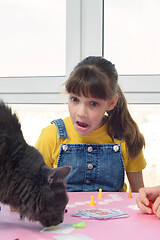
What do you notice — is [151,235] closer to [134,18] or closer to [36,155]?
[36,155]

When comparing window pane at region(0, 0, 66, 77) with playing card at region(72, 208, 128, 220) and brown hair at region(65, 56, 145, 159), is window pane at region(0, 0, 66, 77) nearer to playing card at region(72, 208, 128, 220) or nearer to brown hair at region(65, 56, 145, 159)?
brown hair at region(65, 56, 145, 159)

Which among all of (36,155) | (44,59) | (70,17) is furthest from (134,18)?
(36,155)

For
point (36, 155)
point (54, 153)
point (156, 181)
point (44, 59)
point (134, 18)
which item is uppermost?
point (134, 18)

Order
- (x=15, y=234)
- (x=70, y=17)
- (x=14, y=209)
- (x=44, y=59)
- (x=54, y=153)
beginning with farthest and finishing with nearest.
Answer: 1. (x=44, y=59)
2. (x=70, y=17)
3. (x=54, y=153)
4. (x=14, y=209)
5. (x=15, y=234)

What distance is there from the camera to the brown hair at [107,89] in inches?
55.5

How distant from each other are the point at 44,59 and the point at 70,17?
37 centimetres

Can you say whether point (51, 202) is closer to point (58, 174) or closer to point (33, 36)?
point (58, 174)

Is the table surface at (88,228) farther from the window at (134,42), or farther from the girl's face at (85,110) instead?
the window at (134,42)

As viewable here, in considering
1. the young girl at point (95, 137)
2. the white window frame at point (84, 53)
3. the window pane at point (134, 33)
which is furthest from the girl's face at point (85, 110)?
the window pane at point (134, 33)

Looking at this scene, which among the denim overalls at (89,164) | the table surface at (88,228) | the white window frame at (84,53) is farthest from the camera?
the white window frame at (84,53)

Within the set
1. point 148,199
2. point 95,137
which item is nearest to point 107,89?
point 95,137

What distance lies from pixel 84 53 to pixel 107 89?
2.87 ft

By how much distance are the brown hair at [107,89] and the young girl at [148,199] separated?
510 millimetres

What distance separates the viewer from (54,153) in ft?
5.27
